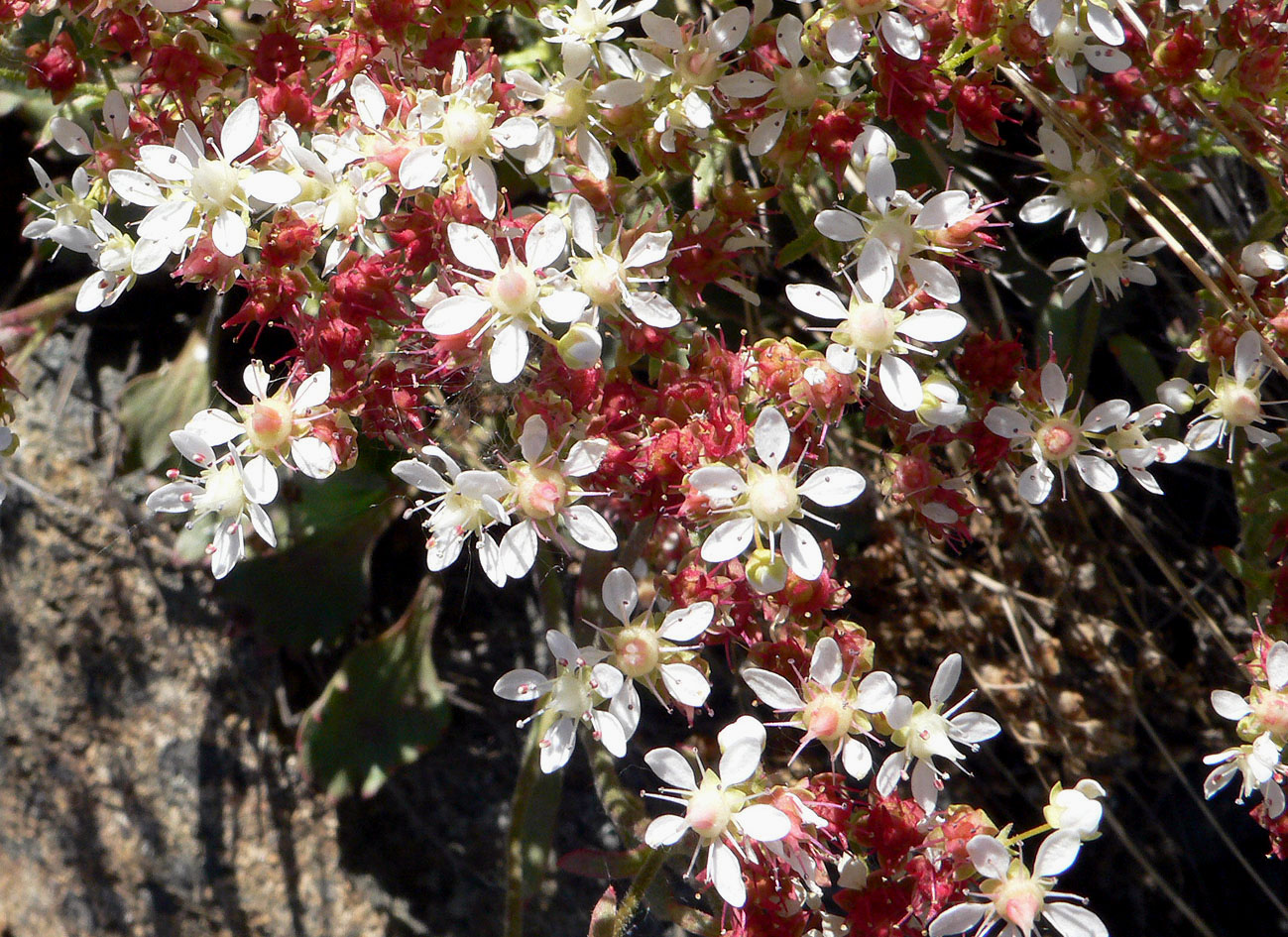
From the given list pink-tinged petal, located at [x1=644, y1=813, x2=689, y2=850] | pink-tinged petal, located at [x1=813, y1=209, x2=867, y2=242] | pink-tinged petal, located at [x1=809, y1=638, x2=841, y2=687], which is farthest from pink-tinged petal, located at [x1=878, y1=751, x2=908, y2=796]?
pink-tinged petal, located at [x1=813, y1=209, x2=867, y2=242]

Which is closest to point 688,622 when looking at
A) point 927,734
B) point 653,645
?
point 653,645

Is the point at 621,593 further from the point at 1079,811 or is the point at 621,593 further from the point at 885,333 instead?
the point at 1079,811

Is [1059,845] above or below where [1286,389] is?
below

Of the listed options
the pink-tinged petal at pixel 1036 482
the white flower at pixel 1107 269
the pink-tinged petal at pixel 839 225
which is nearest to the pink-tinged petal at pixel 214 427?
the pink-tinged petal at pixel 839 225

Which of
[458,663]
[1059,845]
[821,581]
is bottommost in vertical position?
[458,663]

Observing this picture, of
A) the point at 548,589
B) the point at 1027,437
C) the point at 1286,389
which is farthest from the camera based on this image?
the point at 548,589

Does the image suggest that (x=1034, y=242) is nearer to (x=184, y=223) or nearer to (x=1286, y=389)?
(x=1286, y=389)

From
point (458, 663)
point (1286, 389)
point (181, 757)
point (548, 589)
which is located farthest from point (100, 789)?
point (1286, 389)
